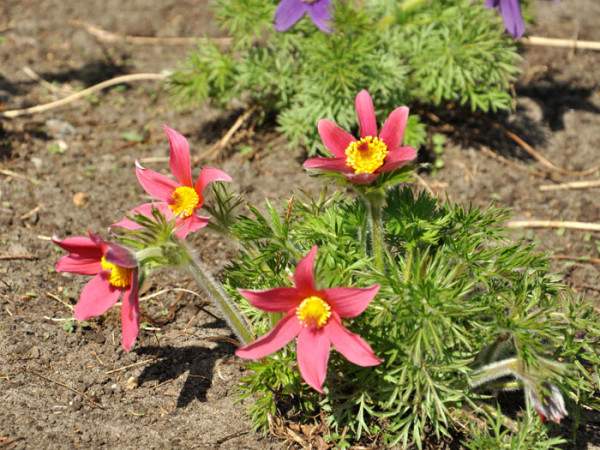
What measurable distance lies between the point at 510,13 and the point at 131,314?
190cm

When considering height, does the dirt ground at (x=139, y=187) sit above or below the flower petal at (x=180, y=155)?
below

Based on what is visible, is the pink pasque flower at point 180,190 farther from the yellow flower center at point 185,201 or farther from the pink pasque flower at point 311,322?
the pink pasque flower at point 311,322

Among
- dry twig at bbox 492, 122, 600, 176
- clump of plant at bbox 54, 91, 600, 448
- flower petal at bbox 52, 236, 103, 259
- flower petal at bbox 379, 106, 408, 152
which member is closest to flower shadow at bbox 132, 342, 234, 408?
clump of plant at bbox 54, 91, 600, 448

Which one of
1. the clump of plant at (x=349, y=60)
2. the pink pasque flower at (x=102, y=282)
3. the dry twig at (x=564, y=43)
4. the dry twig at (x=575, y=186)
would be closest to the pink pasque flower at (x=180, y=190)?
the pink pasque flower at (x=102, y=282)

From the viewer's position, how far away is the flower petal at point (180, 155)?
190 centimetres

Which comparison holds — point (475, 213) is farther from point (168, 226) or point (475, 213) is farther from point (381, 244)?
point (168, 226)

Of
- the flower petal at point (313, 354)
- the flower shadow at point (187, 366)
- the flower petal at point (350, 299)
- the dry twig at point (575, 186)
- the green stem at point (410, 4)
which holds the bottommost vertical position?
the dry twig at point (575, 186)

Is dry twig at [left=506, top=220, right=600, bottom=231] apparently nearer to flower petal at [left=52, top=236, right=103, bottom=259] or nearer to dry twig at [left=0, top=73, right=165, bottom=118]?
flower petal at [left=52, top=236, right=103, bottom=259]

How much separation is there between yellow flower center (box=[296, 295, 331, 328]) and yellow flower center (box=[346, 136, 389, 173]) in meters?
0.37

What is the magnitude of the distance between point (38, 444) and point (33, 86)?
252 centimetres

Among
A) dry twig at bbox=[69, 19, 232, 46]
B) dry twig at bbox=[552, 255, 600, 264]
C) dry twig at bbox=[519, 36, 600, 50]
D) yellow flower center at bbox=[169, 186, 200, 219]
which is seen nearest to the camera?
yellow flower center at bbox=[169, 186, 200, 219]

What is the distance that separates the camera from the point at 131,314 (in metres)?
1.72

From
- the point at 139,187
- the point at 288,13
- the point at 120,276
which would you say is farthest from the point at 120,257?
the point at 288,13

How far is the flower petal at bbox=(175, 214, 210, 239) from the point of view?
6.00ft
